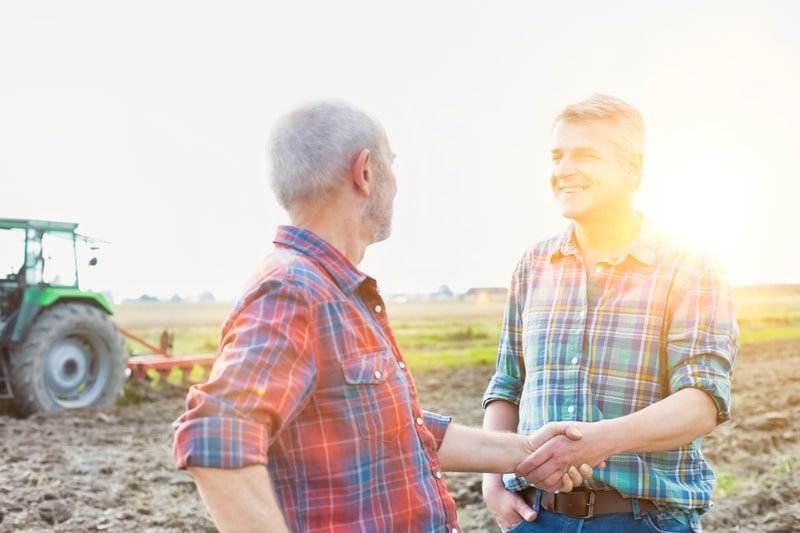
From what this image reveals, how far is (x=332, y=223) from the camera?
1.79 meters

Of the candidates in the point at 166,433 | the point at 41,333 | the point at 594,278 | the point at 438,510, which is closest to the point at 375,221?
the point at 438,510

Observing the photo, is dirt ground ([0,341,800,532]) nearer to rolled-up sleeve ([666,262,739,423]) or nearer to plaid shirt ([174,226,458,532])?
rolled-up sleeve ([666,262,739,423])

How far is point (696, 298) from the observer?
2.20 metres

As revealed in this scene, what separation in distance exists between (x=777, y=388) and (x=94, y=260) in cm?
790

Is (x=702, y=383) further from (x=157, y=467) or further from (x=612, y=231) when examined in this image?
(x=157, y=467)

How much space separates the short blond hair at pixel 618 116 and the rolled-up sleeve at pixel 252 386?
1088mm

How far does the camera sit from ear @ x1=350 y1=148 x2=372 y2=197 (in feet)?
5.73

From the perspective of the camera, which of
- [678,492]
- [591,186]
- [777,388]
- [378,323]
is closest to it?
[378,323]

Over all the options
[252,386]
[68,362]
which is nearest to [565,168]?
[252,386]

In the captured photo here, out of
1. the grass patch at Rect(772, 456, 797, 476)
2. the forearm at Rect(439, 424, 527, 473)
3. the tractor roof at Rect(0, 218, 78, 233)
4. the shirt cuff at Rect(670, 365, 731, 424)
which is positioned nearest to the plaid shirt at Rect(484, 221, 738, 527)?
the shirt cuff at Rect(670, 365, 731, 424)

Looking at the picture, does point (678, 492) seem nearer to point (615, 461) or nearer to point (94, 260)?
point (615, 461)

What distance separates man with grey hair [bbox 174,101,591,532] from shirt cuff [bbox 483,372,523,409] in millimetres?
758

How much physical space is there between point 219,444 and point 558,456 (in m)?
0.99

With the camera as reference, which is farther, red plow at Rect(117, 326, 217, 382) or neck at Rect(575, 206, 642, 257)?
red plow at Rect(117, 326, 217, 382)
